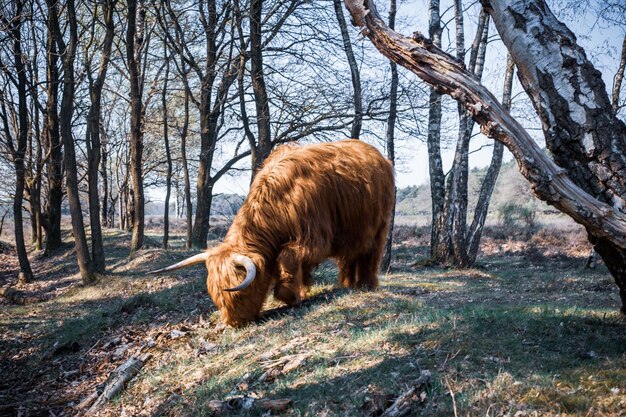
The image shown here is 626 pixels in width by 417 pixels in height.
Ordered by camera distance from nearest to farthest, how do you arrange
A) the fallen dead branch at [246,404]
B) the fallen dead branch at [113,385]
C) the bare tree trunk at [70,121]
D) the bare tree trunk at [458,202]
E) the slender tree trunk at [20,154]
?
1. the fallen dead branch at [246,404]
2. the fallen dead branch at [113,385]
3. the bare tree trunk at [70,121]
4. the bare tree trunk at [458,202]
5. the slender tree trunk at [20,154]

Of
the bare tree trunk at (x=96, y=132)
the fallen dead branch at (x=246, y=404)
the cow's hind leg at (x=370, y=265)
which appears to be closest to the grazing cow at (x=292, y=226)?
the cow's hind leg at (x=370, y=265)

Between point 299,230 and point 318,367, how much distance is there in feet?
8.54

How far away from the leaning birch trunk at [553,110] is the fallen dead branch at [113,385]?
15.5 ft

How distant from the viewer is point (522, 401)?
3580 mm

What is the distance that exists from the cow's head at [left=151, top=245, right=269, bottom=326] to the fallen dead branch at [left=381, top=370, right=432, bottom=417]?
126 inches

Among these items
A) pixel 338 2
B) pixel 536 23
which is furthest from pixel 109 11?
pixel 536 23

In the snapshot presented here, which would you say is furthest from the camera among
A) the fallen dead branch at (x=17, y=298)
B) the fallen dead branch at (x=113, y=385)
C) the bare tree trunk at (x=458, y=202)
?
the bare tree trunk at (x=458, y=202)

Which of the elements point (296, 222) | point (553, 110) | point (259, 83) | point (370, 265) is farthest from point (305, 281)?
point (259, 83)

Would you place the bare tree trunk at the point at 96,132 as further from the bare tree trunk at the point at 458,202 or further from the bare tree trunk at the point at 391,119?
the bare tree trunk at the point at 458,202

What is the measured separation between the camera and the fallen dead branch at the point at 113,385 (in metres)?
5.99

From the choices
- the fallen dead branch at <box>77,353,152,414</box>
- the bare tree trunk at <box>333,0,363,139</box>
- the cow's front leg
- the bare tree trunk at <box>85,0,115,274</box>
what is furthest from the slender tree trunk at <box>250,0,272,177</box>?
the fallen dead branch at <box>77,353,152,414</box>

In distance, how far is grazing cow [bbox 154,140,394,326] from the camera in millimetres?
7068

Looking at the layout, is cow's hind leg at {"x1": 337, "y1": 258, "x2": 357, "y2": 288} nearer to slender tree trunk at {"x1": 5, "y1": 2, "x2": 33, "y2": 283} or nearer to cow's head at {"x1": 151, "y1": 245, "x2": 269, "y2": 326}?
cow's head at {"x1": 151, "y1": 245, "x2": 269, "y2": 326}

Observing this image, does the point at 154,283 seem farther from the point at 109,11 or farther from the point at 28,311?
the point at 109,11
